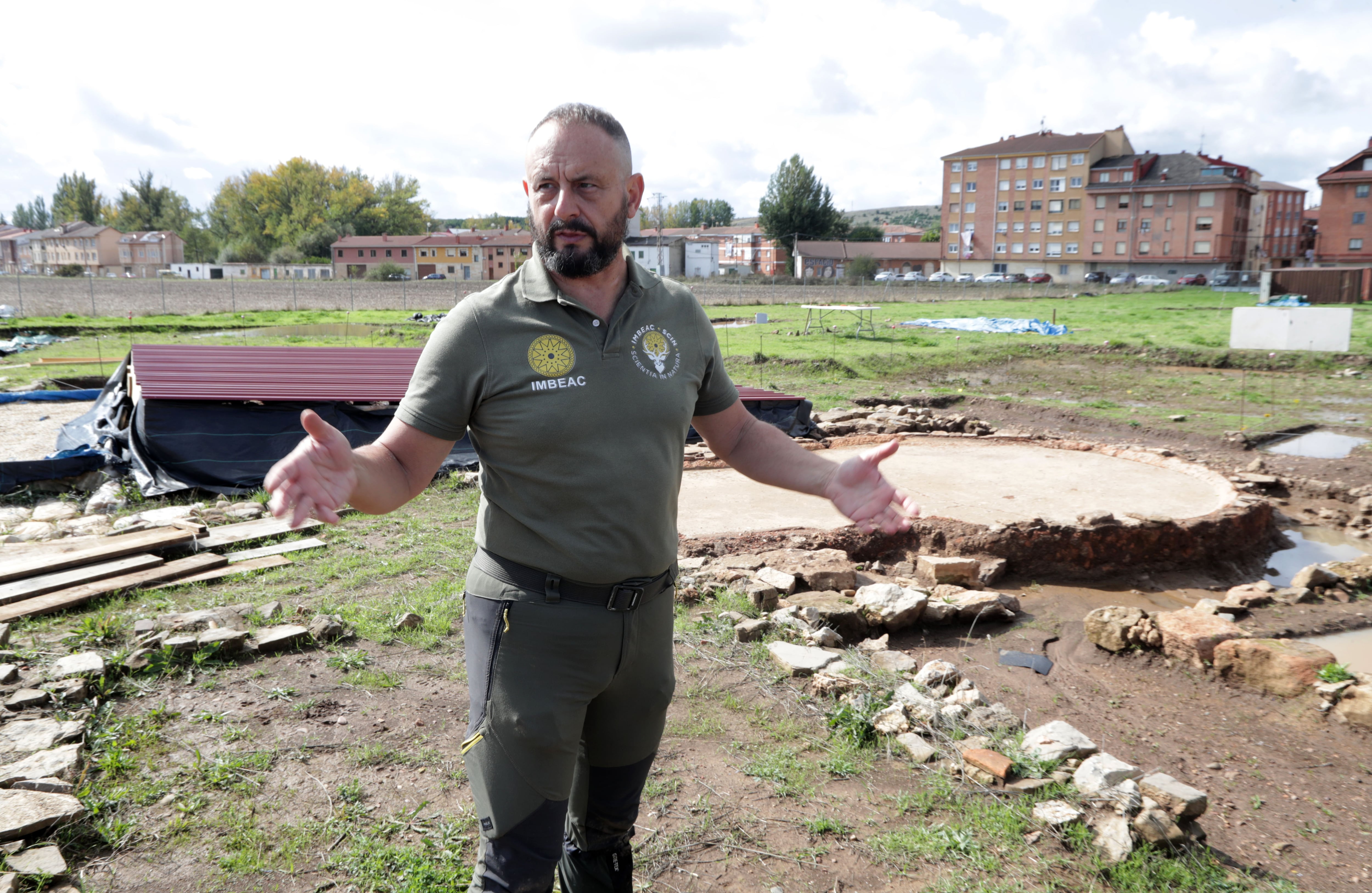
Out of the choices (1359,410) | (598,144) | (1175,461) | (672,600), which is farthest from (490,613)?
(1359,410)

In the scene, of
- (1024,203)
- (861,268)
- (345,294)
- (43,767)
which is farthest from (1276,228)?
(43,767)

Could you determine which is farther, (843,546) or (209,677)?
(843,546)

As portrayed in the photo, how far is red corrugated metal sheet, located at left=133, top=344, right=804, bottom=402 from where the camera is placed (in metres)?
9.98

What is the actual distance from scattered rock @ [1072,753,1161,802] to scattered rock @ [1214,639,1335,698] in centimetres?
249

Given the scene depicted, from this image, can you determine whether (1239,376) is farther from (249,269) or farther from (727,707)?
(249,269)

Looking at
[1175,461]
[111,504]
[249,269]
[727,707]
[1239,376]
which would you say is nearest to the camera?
[727,707]

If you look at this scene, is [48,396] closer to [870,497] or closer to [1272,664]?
[870,497]

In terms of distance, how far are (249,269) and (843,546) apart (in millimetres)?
93839

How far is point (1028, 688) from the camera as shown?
5723mm

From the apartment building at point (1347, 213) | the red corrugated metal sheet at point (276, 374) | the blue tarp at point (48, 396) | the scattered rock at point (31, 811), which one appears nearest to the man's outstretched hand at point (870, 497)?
the scattered rock at point (31, 811)

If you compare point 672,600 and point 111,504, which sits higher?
point 672,600

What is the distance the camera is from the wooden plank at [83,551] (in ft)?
19.9

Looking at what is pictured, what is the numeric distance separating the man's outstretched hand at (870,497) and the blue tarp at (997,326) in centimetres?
2802

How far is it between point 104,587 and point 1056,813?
229 inches
